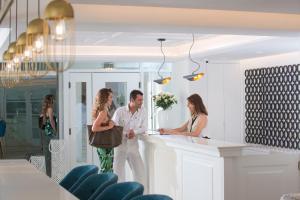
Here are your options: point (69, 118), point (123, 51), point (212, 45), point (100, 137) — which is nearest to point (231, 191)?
point (100, 137)

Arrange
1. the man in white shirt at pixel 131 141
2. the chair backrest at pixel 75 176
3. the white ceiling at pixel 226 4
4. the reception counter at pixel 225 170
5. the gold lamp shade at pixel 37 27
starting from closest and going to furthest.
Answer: the gold lamp shade at pixel 37 27, the white ceiling at pixel 226 4, the chair backrest at pixel 75 176, the reception counter at pixel 225 170, the man in white shirt at pixel 131 141

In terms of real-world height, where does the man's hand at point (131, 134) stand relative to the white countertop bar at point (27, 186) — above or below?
above

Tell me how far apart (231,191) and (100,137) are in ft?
7.24

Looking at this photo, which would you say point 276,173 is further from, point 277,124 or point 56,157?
point 56,157

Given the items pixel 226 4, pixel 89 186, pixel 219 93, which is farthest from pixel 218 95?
pixel 89 186

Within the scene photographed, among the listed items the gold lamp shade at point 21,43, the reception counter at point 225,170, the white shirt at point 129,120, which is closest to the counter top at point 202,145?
the reception counter at point 225,170

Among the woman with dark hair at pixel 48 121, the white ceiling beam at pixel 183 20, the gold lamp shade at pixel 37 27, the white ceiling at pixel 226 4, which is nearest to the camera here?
the gold lamp shade at pixel 37 27

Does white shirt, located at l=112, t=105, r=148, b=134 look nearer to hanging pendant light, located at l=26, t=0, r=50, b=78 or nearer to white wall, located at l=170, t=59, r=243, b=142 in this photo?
white wall, located at l=170, t=59, r=243, b=142

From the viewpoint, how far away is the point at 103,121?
23.3 ft

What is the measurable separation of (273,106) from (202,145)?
4774mm

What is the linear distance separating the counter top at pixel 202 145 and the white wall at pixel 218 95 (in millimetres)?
3553

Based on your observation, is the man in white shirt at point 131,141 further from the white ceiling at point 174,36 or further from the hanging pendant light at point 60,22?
the hanging pendant light at point 60,22

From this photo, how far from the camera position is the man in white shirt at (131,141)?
7.35m

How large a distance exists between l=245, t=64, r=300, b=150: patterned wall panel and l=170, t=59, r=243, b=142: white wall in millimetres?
205
